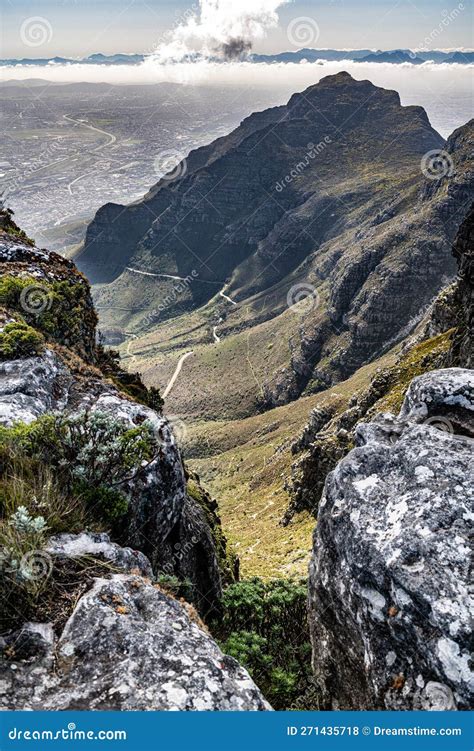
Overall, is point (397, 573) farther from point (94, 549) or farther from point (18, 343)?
point (18, 343)

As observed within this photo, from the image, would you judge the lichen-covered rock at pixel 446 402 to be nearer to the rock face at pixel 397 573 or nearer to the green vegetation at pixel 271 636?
the rock face at pixel 397 573

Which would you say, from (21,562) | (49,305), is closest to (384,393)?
(49,305)

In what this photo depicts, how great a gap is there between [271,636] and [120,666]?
704 centimetres

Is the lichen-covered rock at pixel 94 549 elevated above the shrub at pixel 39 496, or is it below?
below

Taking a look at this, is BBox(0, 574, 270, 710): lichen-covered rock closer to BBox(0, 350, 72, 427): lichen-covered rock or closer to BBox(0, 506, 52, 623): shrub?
BBox(0, 506, 52, 623): shrub

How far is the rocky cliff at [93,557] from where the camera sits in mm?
6387

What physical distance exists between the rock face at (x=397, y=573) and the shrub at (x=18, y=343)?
9.74 m

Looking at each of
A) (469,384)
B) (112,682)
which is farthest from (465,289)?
(112,682)

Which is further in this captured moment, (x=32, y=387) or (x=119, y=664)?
(x=32, y=387)

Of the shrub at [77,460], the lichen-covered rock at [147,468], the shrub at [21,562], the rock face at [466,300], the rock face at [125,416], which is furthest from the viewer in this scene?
the rock face at [466,300]

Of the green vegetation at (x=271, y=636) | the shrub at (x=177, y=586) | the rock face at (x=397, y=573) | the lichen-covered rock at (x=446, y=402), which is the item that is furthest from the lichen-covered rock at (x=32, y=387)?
the lichen-covered rock at (x=446, y=402)

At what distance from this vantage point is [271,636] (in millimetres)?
12523

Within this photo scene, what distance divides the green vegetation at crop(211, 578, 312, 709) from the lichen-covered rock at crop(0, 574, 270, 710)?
4.27 m


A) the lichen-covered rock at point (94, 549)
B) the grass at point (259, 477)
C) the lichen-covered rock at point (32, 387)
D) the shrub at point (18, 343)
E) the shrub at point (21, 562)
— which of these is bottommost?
the grass at point (259, 477)
